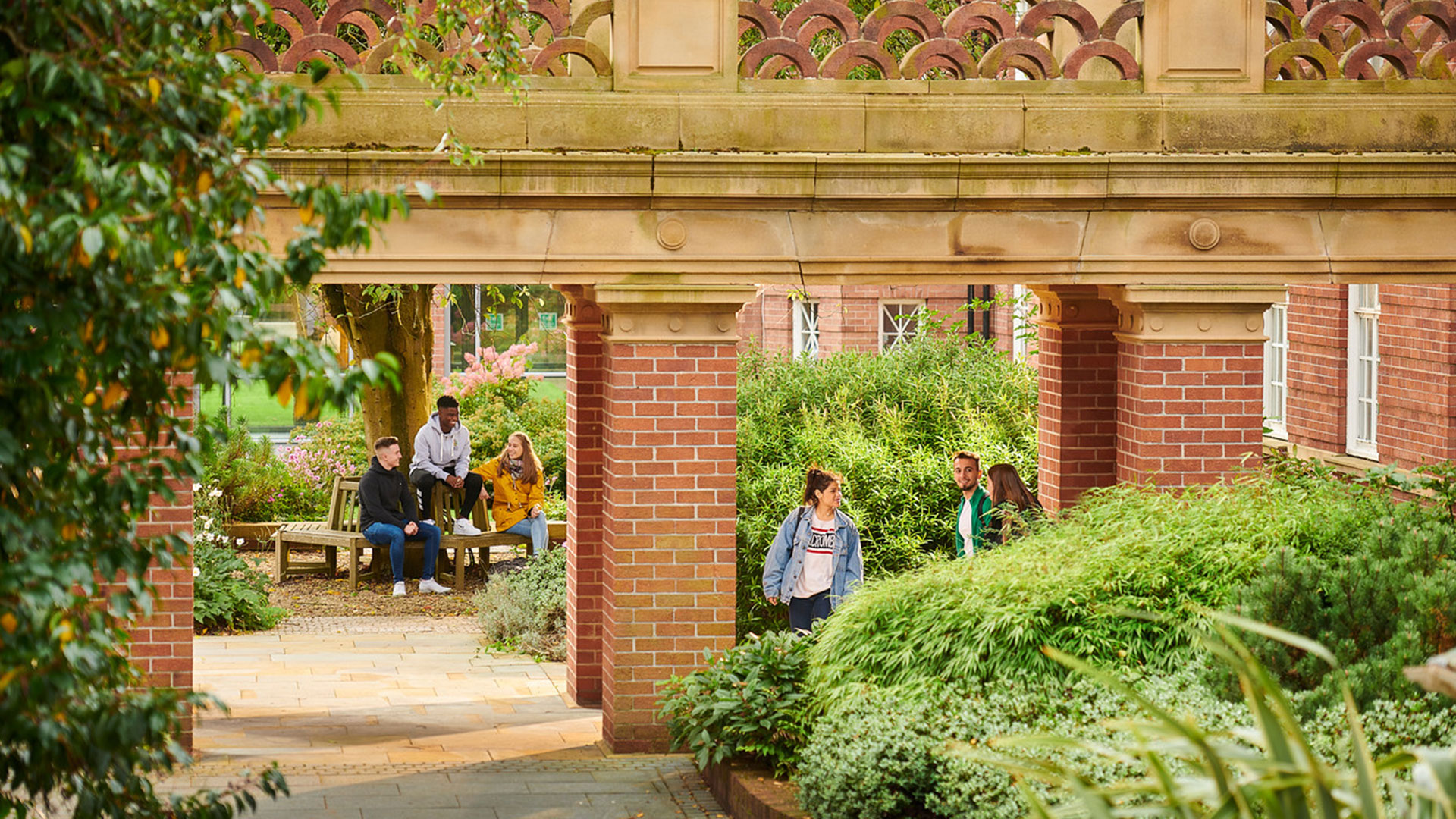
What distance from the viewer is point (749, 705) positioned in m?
8.00

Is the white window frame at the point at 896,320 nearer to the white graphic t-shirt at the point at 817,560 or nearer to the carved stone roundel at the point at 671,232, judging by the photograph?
the white graphic t-shirt at the point at 817,560

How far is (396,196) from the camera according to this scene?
3.47m

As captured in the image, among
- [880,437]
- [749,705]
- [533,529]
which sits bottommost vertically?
[749,705]

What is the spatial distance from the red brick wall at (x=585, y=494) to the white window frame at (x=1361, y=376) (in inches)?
378

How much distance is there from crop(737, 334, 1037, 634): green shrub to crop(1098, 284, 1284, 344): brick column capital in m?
3.15

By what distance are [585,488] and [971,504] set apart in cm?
251

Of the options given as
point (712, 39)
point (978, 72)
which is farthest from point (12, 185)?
point (978, 72)

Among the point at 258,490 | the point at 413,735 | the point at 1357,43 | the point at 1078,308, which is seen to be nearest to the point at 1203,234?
the point at 1357,43

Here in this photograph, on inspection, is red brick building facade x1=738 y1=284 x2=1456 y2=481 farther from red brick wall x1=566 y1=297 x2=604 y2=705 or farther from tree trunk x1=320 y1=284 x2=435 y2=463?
tree trunk x1=320 y1=284 x2=435 y2=463

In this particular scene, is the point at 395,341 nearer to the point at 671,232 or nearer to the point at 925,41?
the point at 671,232

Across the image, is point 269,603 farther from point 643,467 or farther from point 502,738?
point 643,467

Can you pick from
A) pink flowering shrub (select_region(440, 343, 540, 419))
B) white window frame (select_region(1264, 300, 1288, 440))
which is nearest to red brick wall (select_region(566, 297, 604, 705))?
pink flowering shrub (select_region(440, 343, 540, 419))

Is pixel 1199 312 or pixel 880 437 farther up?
pixel 1199 312

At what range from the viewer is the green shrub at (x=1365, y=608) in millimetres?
6309
